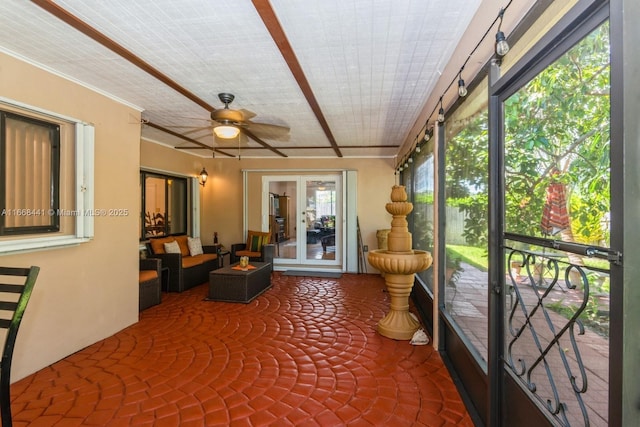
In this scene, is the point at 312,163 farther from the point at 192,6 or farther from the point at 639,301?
the point at 639,301

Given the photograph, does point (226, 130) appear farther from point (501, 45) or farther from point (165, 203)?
point (165, 203)

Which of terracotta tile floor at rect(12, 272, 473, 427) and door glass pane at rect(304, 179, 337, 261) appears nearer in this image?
terracotta tile floor at rect(12, 272, 473, 427)

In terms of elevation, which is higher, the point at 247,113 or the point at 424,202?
the point at 247,113

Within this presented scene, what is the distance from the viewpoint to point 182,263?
4.69m

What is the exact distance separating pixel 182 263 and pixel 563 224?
186 inches

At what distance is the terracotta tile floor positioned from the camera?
1875 millimetres

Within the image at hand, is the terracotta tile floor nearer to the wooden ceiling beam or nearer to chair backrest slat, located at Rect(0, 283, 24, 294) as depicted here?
chair backrest slat, located at Rect(0, 283, 24, 294)

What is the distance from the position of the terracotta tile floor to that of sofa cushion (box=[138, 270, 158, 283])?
0.44m

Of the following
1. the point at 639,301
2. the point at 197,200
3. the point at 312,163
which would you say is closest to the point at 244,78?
the point at 639,301

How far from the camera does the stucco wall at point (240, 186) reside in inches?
240

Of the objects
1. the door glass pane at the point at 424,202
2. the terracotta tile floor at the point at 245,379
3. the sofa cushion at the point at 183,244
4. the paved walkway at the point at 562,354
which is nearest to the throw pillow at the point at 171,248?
the sofa cushion at the point at 183,244

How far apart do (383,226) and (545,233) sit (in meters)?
5.02

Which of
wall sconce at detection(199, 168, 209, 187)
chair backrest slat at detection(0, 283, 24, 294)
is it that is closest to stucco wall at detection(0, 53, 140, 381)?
chair backrest slat at detection(0, 283, 24, 294)

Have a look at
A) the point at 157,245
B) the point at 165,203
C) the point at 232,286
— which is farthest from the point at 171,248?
the point at 232,286
